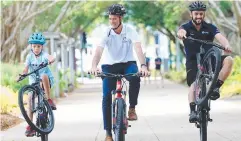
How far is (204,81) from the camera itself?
8992 mm

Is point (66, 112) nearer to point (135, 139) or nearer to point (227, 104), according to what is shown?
point (227, 104)

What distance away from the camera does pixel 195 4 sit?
9320mm

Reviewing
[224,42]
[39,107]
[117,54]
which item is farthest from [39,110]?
[224,42]

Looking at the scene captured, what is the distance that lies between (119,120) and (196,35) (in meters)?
1.57

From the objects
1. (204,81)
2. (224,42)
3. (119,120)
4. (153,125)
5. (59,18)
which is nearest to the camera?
(119,120)

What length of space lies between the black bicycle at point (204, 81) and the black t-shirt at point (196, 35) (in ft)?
0.40

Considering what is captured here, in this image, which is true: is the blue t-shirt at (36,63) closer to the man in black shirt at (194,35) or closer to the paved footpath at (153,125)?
the paved footpath at (153,125)

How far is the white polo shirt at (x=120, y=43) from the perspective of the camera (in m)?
9.29

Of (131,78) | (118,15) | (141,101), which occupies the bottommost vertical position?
(141,101)

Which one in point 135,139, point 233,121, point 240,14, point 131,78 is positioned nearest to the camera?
point 131,78

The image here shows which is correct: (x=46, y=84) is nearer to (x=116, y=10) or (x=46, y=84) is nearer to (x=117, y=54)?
(x=117, y=54)

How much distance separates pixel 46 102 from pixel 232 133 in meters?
3.33

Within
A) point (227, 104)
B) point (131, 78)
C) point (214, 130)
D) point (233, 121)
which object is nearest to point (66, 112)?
point (227, 104)

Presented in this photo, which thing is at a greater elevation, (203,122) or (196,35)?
(196,35)
